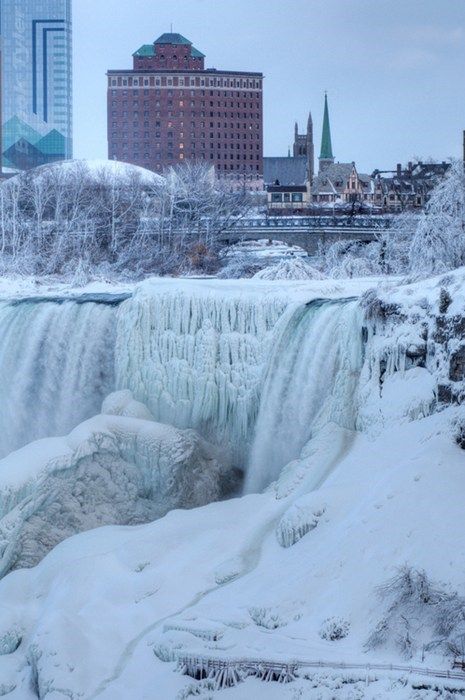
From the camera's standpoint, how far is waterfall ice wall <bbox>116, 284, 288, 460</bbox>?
21031mm

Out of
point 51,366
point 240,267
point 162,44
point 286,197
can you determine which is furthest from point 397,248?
point 162,44

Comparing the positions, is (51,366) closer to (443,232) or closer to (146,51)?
(443,232)

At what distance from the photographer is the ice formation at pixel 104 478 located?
1930cm

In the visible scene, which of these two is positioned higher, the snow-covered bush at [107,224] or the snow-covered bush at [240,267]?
the snow-covered bush at [107,224]

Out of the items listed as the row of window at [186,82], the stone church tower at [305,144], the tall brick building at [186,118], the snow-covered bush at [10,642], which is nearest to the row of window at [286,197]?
the tall brick building at [186,118]

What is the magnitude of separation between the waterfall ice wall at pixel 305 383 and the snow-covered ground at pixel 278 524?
0.04 m

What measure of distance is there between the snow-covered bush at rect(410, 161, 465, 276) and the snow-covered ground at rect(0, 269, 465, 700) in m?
6.71

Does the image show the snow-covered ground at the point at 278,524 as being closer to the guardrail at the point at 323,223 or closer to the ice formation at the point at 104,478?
the ice formation at the point at 104,478

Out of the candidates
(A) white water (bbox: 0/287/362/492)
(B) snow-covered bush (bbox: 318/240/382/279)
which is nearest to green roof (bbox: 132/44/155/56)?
(B) snow-covered bush (bbox: 318/240/382/279)

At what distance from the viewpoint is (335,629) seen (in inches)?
498

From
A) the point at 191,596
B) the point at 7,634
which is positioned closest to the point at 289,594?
the point at 191,596

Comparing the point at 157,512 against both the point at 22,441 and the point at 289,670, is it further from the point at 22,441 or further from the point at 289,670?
the point at 289,670

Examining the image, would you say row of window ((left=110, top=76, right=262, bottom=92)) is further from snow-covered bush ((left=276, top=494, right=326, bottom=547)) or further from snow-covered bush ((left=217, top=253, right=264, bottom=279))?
snow-covered bush ((left=276, top=494, right=326, bottom=547))

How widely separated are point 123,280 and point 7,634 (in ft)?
104
